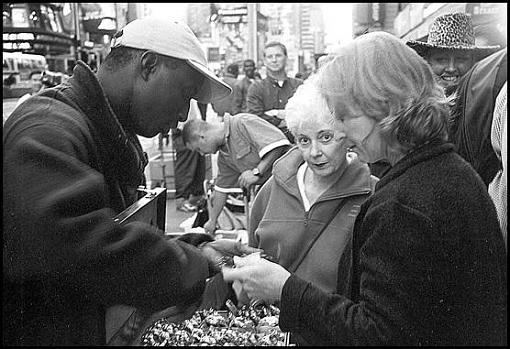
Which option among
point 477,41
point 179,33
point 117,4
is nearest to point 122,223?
point 179,33

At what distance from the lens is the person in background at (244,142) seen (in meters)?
3.06

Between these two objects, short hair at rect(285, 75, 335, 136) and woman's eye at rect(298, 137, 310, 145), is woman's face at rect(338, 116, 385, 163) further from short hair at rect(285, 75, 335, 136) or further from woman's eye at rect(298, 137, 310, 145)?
woman's eye at rect(298, 137, 310, 145)

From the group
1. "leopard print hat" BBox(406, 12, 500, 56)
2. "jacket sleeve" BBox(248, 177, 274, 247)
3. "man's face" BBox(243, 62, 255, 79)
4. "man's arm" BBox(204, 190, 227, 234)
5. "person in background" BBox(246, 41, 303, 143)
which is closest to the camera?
"jacket sleeve" BBox(248, 177, 274, 247)

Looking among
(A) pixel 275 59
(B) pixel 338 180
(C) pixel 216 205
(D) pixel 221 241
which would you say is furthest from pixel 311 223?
(A) pixel 275 59

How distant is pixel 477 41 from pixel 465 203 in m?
1.53

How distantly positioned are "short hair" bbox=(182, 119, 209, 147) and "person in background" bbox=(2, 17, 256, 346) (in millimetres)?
2082

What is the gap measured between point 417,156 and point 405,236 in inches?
5.8

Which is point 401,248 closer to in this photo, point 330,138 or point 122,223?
point 122,223

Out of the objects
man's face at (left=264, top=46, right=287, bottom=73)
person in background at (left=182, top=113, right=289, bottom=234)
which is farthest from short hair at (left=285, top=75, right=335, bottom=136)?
man's face at (left=264, top=46, right=287, bottom=73)

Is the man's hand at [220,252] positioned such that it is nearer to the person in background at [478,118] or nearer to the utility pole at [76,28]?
the utility pole at [76,28]

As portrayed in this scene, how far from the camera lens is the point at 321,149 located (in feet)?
5.30

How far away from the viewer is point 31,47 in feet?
3.07

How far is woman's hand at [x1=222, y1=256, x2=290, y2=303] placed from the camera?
95 centimetres

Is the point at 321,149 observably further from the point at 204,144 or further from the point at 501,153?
the point at 204,144
